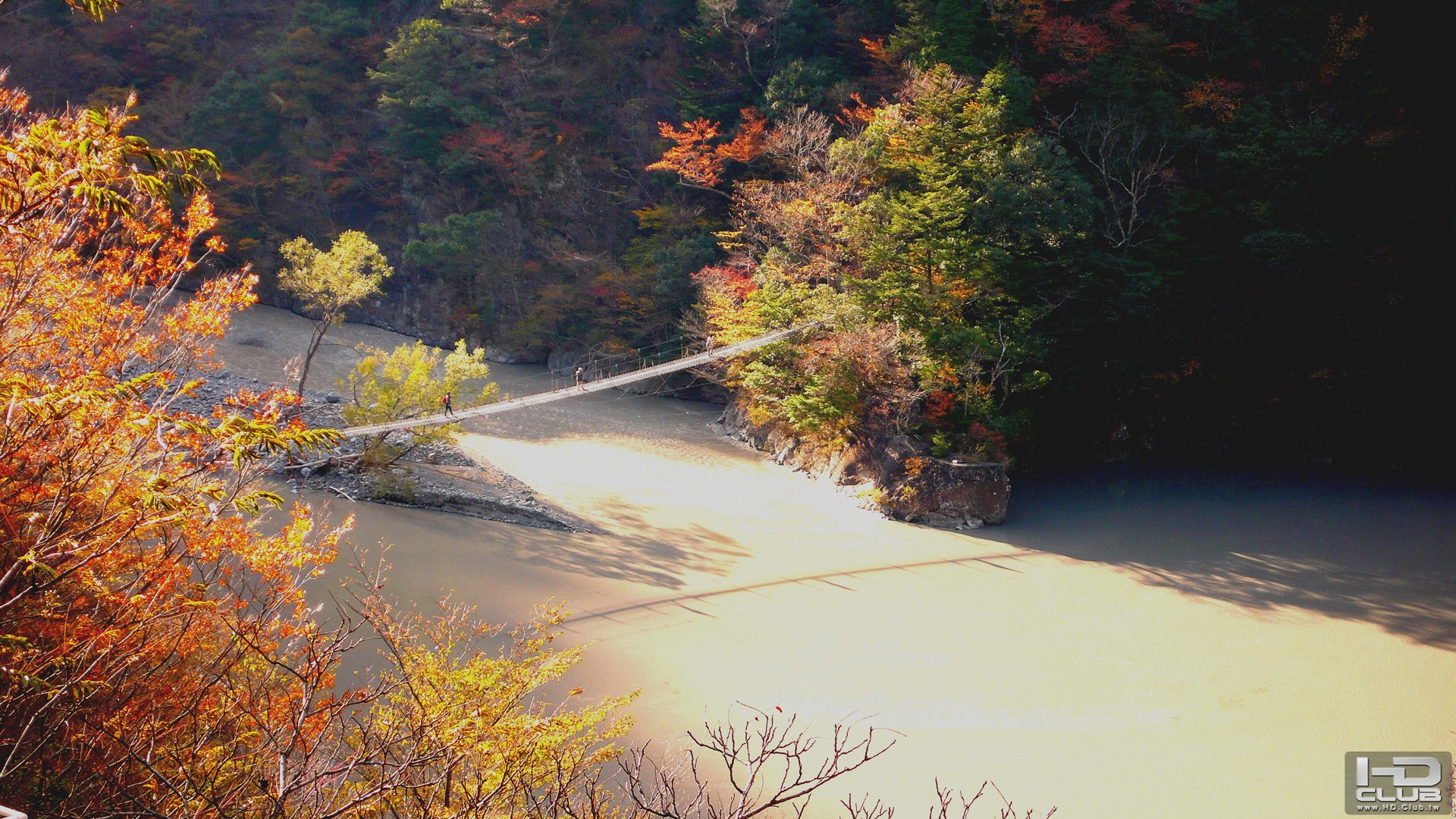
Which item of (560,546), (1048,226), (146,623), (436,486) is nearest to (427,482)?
(436,486)

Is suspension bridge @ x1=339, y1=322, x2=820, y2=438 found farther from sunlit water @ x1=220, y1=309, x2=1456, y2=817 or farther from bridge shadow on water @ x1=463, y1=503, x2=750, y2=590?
bridge shadow on water @ x1=463, y1=503, x2=750, y2=590

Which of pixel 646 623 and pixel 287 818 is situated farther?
pixel 646 623

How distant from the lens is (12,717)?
314 cm

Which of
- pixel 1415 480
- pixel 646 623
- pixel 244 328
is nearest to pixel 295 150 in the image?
pixel 244 328

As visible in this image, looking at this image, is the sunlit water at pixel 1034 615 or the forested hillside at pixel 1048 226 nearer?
the sunlit water at pixel 1034 615

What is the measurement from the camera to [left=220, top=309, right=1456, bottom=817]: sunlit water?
6777mm

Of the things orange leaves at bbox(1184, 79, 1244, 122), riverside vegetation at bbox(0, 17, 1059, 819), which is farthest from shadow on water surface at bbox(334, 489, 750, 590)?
orange leaves at bbox(1184, 79, 1244, 122)

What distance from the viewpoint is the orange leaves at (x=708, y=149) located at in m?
16.3

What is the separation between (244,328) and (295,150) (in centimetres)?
485

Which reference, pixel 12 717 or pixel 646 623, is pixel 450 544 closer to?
pixel 646 623

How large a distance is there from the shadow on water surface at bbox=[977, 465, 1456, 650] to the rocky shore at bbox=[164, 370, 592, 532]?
18.6 feet

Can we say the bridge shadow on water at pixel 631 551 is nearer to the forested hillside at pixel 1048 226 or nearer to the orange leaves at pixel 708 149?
the forested hillside at pixel 1048 226

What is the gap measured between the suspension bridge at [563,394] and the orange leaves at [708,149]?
3781 millimetres

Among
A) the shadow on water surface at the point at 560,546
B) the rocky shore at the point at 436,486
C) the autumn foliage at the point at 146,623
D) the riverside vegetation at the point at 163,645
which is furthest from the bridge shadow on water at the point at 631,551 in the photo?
the autumn foliage at the point at 146,623
